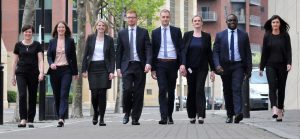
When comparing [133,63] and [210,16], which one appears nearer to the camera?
[133,63]

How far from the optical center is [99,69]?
48.0ft

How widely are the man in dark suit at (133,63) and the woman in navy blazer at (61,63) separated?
0.84m

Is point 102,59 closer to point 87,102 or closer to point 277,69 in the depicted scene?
point 277,69

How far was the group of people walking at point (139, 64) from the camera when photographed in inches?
572

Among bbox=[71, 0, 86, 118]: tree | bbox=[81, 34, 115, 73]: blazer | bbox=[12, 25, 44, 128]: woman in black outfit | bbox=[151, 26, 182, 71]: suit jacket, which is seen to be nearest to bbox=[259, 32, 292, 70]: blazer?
bbox=[151, 26, 182, 71]: suit jacket

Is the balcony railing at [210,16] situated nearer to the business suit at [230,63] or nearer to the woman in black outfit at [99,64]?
the business suit at [230,63]

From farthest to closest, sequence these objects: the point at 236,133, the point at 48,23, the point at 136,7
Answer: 1. the point at 48,23
2. the point at 136,7
3. the point at 236,133

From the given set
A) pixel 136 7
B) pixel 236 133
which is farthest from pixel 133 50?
pixel 136 7

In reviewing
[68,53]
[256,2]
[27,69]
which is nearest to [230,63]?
[68,53]

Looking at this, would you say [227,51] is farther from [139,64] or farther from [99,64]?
[99,64]

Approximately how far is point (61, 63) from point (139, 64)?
4.45 ft

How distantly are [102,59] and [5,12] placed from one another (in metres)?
54.9

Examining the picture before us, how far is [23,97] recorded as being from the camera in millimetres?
14477

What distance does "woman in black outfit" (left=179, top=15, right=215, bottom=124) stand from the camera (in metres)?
14.6
